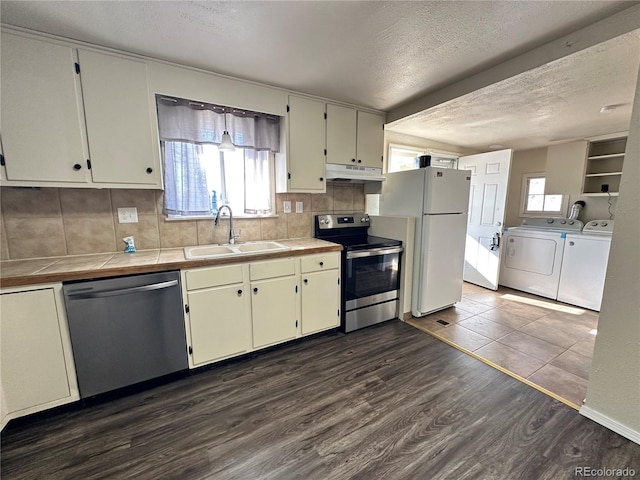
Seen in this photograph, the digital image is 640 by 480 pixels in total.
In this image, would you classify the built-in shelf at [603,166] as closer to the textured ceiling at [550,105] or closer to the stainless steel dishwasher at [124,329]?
the textured ceiling at [550,105]

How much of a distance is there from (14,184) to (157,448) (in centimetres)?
181

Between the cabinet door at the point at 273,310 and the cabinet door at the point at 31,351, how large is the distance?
1.19 metres

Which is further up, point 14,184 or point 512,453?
point 14,184

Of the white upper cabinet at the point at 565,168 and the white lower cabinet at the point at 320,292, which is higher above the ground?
the white upper cabinet at the point at 565,168

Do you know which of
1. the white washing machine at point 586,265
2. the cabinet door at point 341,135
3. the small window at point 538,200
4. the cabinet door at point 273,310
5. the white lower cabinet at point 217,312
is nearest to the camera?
the white lower cabinet at point 217,312

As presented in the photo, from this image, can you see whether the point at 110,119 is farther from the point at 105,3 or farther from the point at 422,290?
the point at 422,290

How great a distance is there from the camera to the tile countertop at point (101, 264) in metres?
1.49

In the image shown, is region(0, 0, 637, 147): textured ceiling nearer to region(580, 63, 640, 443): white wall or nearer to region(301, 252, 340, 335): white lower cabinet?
region(580, 63, 640, 443): white wall

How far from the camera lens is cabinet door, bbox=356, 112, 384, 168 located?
2.91 metres

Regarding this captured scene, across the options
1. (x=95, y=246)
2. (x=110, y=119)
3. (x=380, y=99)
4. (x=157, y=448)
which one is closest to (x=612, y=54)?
(x=380, y=99)

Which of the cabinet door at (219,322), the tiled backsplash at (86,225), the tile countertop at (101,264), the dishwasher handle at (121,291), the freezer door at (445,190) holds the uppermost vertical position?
the freezer door at (445,190)

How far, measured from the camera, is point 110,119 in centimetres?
181

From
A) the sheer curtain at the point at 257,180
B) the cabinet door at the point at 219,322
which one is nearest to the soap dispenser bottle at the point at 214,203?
the sheer curtain at the point at 257,180

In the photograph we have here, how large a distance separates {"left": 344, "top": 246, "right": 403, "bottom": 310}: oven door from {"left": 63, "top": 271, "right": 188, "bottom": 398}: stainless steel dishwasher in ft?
4.87
